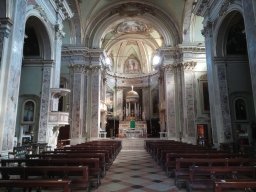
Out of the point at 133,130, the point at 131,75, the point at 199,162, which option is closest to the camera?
the point at 199,162

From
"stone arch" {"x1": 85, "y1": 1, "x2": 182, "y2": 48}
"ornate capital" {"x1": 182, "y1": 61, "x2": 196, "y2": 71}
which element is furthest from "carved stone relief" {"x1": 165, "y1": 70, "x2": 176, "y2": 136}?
"stone arch" {"x1": 85, "y1": 1, "x2": 182, "y2": 48}

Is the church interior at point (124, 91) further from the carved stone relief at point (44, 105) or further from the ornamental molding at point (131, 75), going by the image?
the ornamental molding at point (131, 75)

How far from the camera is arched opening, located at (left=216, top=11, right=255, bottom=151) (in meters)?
9.05

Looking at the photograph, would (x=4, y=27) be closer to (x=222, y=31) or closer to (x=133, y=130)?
(x=222, y=31)

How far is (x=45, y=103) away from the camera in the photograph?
379 inches

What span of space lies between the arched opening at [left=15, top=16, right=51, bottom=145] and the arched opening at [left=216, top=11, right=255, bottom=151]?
8.01 meters

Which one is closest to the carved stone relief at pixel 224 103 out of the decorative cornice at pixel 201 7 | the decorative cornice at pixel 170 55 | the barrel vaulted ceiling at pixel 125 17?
the decorative cornice at pixel 201 7

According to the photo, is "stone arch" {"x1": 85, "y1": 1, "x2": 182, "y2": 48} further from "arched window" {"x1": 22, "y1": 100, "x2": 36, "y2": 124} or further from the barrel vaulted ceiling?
"arched window" {"x1": 22, "y1": 100, "x2": 36, "y2": 124}

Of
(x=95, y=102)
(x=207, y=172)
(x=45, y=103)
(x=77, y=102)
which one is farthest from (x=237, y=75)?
(x=77, y=102)

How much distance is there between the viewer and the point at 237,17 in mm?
9195

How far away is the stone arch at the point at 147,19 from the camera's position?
60.4 ft

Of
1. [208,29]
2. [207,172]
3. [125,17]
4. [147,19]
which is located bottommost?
[207,172]

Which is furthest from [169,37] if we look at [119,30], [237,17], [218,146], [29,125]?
[29,125]

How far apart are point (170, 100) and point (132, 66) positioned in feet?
39.3
